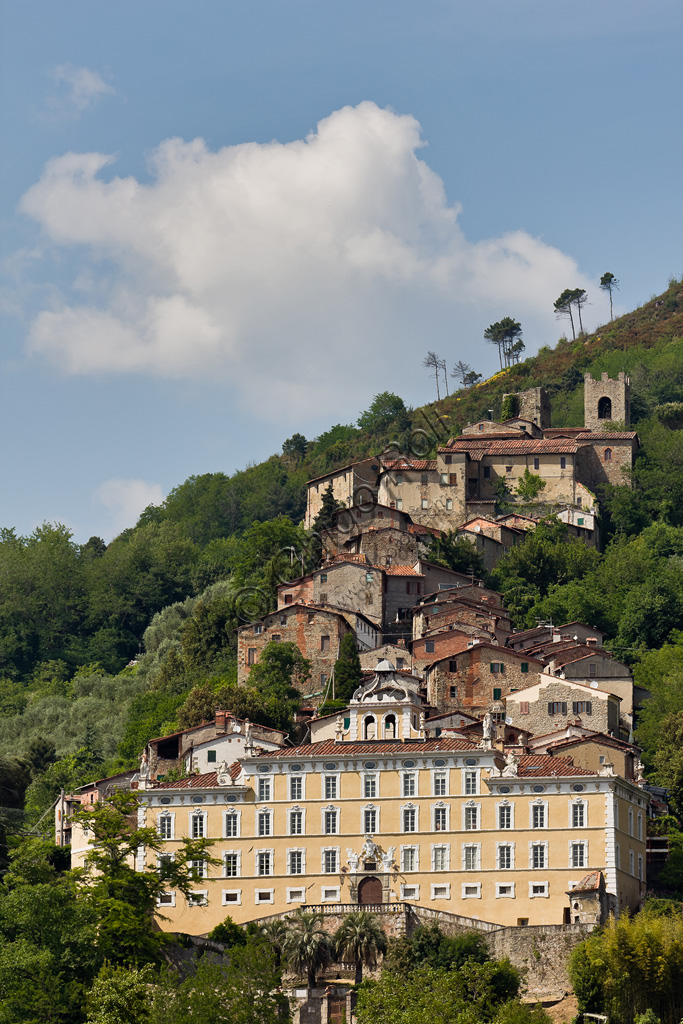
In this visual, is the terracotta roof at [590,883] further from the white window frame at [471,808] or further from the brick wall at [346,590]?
Result: the brick wall at [346,590]

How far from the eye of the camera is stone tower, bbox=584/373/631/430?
12231cm

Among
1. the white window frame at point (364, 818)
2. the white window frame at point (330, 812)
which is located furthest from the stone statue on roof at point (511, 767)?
the white window frame at point (330, 812)

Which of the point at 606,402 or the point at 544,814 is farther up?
the point at 606,402

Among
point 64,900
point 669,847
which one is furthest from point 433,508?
point 64,900

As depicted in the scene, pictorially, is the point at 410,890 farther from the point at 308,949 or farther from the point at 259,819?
the point at 259,819

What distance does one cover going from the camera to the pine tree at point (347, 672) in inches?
3000

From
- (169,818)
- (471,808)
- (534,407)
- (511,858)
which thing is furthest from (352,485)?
(511,858)

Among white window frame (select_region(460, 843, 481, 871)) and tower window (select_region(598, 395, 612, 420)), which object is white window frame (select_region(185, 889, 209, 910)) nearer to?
white window frame (select_region(460, 843, 481, 871))

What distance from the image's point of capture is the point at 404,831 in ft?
194

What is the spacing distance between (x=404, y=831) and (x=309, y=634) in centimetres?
2441

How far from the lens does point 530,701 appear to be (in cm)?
7031

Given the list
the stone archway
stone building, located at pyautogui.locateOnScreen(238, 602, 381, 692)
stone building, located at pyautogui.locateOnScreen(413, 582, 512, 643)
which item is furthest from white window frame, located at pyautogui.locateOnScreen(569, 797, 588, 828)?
stone building, located at pyautogui.locateOnScreen(238, 602, 381, 692)

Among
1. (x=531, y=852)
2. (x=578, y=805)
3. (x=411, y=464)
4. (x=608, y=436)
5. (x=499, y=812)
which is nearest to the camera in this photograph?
(x=531, y=852)

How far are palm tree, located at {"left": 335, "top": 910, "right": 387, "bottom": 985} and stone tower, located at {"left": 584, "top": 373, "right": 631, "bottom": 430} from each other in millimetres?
72596
